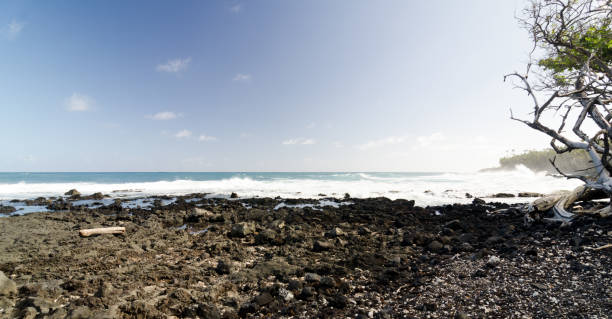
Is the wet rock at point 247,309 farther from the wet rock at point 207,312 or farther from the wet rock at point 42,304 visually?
the wet rock at point 42,304

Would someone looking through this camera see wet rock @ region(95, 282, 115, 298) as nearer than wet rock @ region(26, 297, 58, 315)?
No

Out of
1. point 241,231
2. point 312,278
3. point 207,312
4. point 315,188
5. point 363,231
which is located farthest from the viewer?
point 315,188

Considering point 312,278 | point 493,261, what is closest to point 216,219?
point 312,278

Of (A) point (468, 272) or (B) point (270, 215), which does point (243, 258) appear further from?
(B) point (270, 215)

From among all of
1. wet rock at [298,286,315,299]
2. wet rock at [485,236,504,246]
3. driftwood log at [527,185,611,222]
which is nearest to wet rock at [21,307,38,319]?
wet rock at [298,286,315,299]

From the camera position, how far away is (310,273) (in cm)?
520

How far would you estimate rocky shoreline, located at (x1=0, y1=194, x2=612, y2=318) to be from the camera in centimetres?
375

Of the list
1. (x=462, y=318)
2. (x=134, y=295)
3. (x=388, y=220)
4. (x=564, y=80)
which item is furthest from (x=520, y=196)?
(x=134, y=295)

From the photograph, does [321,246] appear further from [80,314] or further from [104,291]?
[80,314]

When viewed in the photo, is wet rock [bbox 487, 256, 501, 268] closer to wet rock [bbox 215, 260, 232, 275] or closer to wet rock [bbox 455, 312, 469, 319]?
wet rock [bbox 455, 312, 469, 319]

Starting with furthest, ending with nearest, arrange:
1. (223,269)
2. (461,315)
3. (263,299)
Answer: (223,269) → (263,299) → (461,315)

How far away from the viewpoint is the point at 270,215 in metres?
12.7

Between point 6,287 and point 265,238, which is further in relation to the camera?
point 265,238

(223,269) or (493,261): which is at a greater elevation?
(493,261)
